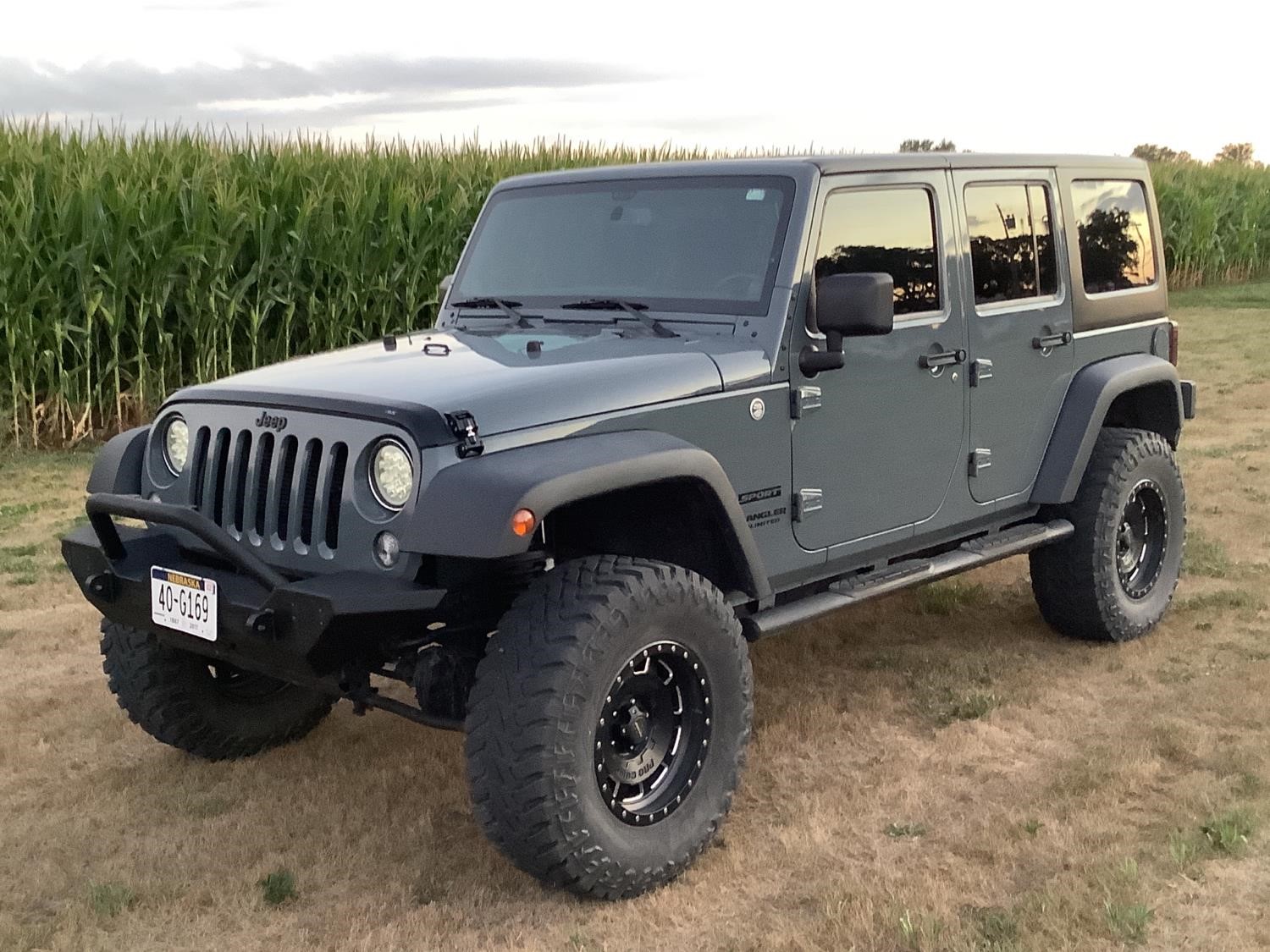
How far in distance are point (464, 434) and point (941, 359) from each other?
217cm

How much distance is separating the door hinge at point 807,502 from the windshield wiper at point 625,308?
0.66 metres

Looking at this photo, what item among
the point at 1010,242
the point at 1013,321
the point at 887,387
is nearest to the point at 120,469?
the point at 887,387

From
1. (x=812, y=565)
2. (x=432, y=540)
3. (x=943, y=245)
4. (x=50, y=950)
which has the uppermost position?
(x=943, y=245)

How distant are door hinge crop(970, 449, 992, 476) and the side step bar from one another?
312 millimetres

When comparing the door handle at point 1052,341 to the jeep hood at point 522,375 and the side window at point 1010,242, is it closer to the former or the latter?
the side window at point 1010,242

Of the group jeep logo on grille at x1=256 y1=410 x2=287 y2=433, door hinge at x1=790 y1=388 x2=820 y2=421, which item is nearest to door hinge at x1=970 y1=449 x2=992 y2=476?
door hinge at x1=790 y1=388 x2=820 y2=421

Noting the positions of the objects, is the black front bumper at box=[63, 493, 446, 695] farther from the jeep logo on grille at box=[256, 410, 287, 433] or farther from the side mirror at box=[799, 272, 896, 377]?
the side mirror at box=[799, 272, 896, 377]

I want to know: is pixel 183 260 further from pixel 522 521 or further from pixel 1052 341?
pixel 522 521

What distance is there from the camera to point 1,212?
10.8 m

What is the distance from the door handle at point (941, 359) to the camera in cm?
479

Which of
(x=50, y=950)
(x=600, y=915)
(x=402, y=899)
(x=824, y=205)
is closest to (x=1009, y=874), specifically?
(x=600, y=915)

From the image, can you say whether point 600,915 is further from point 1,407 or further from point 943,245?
point 1,407

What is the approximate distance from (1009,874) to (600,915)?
45.6 inches

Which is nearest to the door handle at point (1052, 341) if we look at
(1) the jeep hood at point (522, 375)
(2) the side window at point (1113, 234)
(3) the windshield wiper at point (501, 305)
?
(2) the side window at point (1113, 234)
